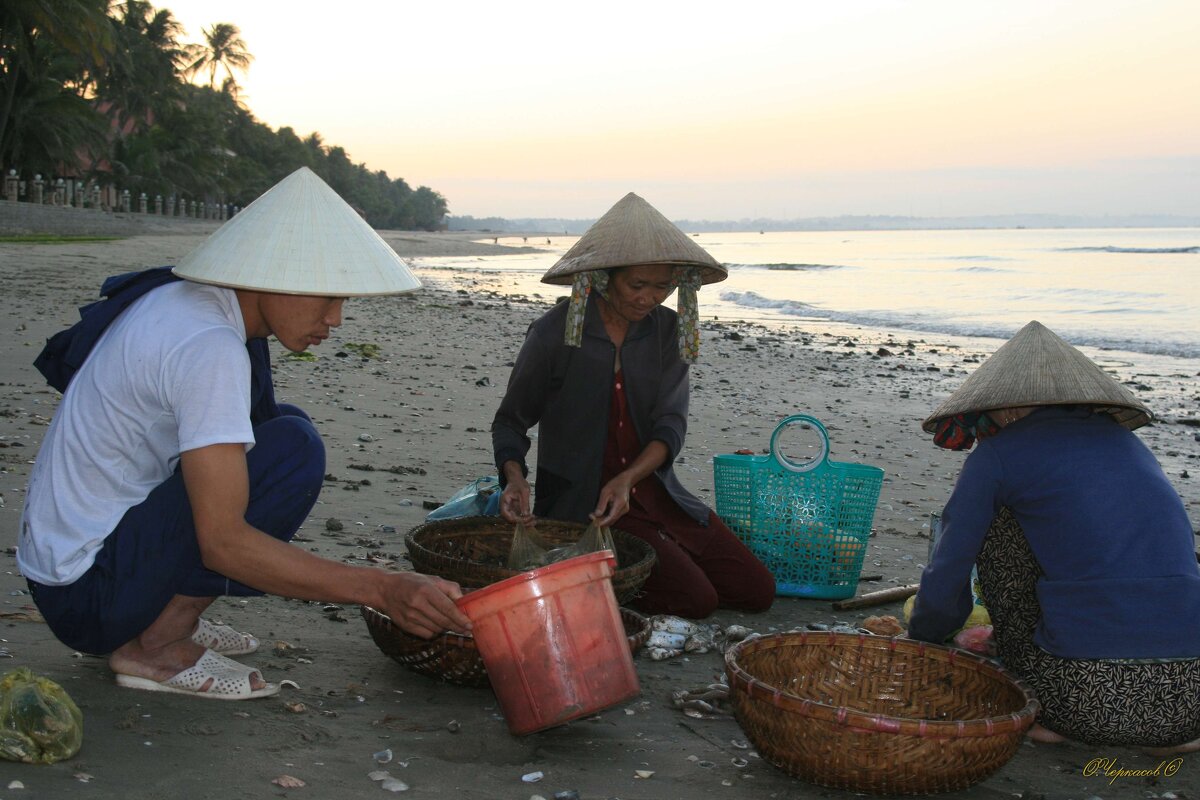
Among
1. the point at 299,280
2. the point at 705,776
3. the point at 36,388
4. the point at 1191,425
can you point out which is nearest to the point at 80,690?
the point at 299,280

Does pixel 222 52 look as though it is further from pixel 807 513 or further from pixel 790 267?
pixel 807 513

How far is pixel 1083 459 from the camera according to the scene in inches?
111

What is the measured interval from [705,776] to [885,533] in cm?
289

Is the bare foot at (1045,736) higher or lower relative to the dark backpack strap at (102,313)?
lower

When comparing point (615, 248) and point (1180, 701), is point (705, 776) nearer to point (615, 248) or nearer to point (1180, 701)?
point (1180, 701)

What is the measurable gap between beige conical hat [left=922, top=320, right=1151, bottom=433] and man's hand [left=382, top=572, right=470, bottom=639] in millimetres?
1535

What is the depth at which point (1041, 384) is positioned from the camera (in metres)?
2.90

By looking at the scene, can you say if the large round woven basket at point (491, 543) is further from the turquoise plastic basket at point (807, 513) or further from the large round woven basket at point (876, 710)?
the turquoise plastic basket at point (807, 513)

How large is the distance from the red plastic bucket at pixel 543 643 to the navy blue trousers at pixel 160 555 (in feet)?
2.00

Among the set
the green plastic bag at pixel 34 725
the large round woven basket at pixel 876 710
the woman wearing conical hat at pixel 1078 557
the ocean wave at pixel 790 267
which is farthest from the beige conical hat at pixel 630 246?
the ocean wave at pixel 790 267

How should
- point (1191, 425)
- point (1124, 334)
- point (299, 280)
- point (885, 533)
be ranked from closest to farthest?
1. point (299, 280)
2. point (885, 533)
3. point (1191, 425)
4. point (1124, 334)

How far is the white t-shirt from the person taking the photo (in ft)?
7.55

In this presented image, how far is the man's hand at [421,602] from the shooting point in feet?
7.81

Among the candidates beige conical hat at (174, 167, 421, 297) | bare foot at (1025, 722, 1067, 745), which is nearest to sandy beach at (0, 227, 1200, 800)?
bare foot at (1025, 722, 1067, 745)
